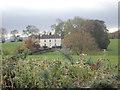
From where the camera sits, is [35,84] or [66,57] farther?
[66,57]

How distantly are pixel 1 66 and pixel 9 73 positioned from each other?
6.0 inches

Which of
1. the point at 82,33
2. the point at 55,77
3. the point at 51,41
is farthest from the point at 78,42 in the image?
the point at 55,77

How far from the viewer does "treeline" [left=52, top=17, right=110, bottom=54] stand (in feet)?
10.8

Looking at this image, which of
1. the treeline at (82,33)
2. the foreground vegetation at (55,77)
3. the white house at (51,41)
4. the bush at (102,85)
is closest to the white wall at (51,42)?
the white house at (51,41)

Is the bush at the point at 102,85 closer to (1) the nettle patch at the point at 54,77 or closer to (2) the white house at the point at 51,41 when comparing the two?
(1) the nettle patch at the point at 54,77

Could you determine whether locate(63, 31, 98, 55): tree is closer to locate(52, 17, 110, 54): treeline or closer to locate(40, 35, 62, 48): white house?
locate(52, 17, 110, 54): treeline

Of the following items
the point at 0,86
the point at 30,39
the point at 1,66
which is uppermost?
the point at 30,39

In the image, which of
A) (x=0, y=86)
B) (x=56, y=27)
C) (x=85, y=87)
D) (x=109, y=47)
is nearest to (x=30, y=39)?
(x=56, y=27)

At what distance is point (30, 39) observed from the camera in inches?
161

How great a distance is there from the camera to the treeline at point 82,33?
328 centimetres

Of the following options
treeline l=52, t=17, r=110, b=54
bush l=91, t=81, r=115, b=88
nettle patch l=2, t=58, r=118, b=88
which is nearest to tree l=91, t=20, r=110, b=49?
treeline l=52, t=17, r=110, b=54

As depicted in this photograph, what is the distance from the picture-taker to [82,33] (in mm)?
3457

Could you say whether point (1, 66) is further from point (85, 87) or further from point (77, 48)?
point (77, 48)

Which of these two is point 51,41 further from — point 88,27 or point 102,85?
point 102,85
